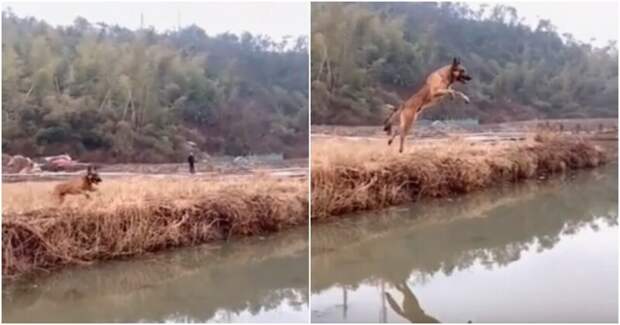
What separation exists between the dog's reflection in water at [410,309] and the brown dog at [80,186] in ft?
3.61

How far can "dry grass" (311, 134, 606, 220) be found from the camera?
3025 mm

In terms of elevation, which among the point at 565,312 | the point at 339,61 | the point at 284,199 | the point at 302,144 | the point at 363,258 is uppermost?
the point at 339,61

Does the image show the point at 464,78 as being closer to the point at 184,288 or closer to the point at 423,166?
the point at 423,166

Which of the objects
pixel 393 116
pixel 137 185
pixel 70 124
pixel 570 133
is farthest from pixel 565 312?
pixel 70 124

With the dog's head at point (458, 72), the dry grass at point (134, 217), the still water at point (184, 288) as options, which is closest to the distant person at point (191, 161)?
the dry grass at point (134, 217)

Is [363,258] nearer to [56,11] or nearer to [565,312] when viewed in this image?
[565,312]

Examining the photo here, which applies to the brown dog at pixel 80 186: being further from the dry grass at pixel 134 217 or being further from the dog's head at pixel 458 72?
the dog's head at pixel 458 72

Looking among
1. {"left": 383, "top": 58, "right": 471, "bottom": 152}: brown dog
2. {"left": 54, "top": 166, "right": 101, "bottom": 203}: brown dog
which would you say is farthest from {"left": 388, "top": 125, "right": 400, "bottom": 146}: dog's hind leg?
{"left": 54, "top": 166, "right": 101, "bottom": 203}: brown dog

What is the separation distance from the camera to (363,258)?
302 cm

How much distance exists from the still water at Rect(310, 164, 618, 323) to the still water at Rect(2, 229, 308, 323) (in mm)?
99

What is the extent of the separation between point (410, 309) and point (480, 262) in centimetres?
30

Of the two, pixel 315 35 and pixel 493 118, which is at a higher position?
pixel 315 35

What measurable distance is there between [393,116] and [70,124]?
1116mm

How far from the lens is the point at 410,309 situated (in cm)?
299
